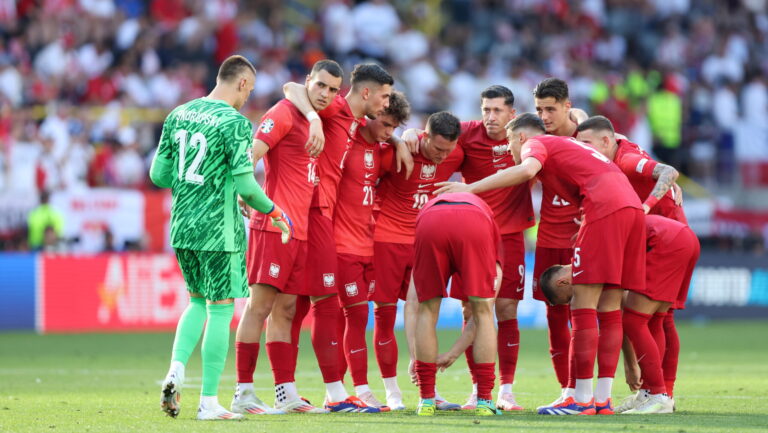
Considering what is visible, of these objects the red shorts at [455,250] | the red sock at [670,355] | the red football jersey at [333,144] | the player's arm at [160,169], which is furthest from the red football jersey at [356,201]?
the red sock at [670,355]

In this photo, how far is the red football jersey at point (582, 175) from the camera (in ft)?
28.2

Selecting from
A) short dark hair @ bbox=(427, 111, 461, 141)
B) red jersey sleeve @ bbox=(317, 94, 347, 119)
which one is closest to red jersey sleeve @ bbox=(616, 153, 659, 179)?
short dark hair @ bbox=(427, 111, 461, 141)

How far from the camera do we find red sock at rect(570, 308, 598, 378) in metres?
8.49

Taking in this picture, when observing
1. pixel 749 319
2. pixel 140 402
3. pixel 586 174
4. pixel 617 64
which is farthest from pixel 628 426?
pixel 617 64

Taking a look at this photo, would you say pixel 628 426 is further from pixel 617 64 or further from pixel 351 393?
pixel 617 64

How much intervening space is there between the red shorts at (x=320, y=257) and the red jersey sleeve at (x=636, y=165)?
7.87 ft

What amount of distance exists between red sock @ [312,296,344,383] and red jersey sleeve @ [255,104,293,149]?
1325 mm

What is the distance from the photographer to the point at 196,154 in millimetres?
8188

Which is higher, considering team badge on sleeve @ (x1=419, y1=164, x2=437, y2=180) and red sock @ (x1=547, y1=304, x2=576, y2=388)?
team badge on sleeve @ (x1=419, y1=164, x2=437, y2=180)

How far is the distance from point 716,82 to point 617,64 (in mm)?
2335

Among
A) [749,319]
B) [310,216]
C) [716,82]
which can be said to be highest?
[716,82]

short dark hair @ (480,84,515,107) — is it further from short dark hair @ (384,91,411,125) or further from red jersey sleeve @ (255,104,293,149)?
red jersey sleeve @ (255,104,293,149)

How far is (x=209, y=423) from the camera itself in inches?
305

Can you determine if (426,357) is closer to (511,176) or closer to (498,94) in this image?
(511,176)
